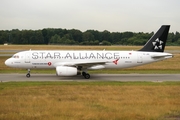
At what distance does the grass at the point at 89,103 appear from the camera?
42.4 feet

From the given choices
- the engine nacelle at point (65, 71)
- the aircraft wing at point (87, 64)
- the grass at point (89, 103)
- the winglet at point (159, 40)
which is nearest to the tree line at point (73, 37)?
the winglet at point (159, 40)

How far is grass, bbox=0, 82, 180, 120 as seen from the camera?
42.4ft

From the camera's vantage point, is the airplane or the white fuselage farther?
the white fuselage

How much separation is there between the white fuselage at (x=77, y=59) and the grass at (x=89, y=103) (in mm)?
9560

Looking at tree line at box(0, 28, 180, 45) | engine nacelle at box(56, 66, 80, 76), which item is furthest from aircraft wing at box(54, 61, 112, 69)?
tree line at box(0, 28, 180, 45)

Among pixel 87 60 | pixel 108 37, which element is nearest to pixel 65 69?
pixel 87 60

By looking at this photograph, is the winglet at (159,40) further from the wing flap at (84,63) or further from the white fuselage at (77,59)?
the wing flap at (84,63)

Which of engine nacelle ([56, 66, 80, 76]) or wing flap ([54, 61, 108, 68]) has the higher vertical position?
wing flap ([54, 61, 108, 68])

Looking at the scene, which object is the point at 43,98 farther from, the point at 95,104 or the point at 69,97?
the point at 95,104

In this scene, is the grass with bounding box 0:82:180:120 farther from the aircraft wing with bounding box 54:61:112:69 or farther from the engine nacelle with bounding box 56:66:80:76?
the aircraft wing with bounding box 54:61:112:69

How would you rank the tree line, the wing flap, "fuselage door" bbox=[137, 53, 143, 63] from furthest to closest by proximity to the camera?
the tree line → "fuselage door" bbox=[137, 53, 143, 63] → the wing flap

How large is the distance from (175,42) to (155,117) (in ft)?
466

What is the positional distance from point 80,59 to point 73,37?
439ft

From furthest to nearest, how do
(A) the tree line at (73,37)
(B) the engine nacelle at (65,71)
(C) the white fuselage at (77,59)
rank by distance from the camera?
(A) the tree line at (73,37) < (C) the white fuselage at (77,59) < (B) the engine nacelle at (65,71)
